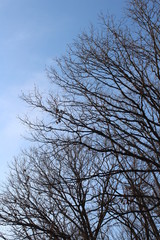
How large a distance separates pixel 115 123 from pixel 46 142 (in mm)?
1475

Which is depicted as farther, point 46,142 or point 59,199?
point 59,199

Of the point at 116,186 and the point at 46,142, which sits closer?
Answer: the point at 46,142

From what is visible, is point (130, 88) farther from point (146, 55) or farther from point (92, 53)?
point (92, 53)

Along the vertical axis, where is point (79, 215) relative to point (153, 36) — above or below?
below

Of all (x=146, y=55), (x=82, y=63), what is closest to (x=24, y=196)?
(x=82, y=63)

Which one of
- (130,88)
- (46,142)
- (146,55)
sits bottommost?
(46,142)

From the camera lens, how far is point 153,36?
18.4 feet

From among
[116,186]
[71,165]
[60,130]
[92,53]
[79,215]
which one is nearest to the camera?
[60,130]

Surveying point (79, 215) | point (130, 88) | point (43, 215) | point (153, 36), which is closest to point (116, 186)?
point (79, 215)

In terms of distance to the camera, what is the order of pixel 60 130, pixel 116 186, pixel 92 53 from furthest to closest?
pixel 116 186, pixel 92 53, pixel 60 130

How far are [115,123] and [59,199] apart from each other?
5.08 meters

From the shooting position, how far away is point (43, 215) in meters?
9.51

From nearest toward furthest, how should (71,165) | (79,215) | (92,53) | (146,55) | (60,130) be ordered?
(60,130)
(146,55)
(92,53)
(79,215)
(71,165)

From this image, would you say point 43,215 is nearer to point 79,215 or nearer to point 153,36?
point 79,215
